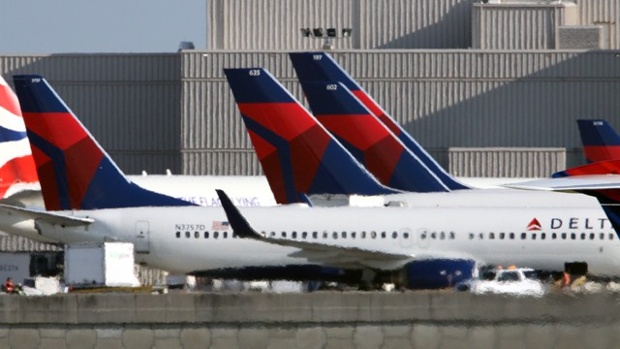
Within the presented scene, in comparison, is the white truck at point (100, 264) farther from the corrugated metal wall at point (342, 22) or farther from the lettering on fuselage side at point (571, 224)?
the corrugated metal wall at point (342, 22)

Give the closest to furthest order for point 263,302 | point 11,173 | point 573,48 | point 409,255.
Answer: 1. point 263,302
2. point 409,255
3. point 11,173
4. point 573,48

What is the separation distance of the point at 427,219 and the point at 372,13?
3452 cm

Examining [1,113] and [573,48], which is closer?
[1,113]

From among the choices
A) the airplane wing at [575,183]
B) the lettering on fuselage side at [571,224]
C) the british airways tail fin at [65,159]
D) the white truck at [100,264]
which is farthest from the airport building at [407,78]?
the airplane wing at [575,183]

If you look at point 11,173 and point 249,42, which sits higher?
point 249,42

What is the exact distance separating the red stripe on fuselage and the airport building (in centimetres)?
2179

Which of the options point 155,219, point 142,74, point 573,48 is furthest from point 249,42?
point 155,219

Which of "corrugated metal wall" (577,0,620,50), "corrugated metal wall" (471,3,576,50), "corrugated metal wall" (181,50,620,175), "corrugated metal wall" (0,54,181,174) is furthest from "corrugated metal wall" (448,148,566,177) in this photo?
"corrugated metal wall" (0,54,181,174)

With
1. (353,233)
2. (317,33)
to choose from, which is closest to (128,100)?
(317,33)

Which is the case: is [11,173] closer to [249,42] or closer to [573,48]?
[249,42]

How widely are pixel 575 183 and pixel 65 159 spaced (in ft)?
84.5

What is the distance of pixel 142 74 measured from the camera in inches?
2876

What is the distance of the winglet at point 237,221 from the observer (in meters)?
36.7

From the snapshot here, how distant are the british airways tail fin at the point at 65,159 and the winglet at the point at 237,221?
6.27 m
